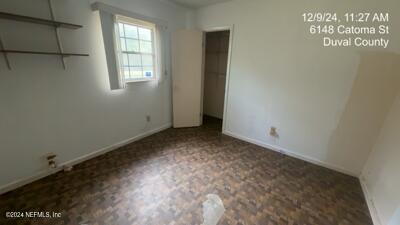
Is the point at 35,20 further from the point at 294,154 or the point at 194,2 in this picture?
the point at 294,154

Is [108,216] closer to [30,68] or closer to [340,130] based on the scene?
[30,68]

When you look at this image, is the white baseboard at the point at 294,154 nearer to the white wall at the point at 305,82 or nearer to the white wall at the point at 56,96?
the white wall at the point at 305,82

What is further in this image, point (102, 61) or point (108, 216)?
point (102, 61)

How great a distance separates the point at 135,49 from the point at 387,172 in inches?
137

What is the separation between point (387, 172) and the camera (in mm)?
1623

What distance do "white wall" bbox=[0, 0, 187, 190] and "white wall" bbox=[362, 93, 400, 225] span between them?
3.26 m

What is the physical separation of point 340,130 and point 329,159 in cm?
46

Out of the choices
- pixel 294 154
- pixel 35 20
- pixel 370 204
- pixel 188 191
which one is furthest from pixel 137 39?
pixel 370 204

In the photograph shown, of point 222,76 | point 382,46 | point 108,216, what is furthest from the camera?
point 222,76

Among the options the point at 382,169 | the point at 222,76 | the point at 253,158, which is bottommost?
the point at 253,158

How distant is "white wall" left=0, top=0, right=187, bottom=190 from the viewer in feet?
5.34

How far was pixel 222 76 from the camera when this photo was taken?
4.14m

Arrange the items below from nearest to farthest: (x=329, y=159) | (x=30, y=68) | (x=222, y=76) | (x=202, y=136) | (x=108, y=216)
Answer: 1. (x=108, y=216)
2. (x=30, y=68)
3. (x=329, y=159)
4. (x=202, y=136)
5. (x=222, y=76)

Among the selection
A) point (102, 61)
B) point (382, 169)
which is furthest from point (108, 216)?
point (382, 169)
